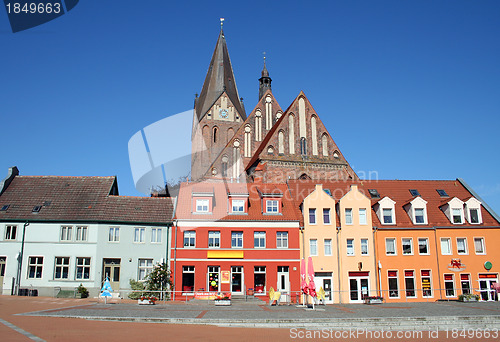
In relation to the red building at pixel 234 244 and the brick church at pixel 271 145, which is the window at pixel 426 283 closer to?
the red building at pixel 234 244

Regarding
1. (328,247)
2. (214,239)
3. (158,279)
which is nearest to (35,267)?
(158,279)

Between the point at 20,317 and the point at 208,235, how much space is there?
573 inches

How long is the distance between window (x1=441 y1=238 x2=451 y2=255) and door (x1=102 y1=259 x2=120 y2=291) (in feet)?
73.1

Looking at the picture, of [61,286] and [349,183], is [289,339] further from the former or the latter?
[349,183]

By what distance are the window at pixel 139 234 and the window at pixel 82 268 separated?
3.36 m

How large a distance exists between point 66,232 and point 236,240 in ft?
37.5

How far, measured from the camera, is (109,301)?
86.4ft

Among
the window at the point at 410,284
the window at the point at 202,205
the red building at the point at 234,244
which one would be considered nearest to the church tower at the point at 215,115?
the window at the point at 202,205

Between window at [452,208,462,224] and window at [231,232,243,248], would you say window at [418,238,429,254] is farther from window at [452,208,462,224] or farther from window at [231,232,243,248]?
window at [231,232,243,248]

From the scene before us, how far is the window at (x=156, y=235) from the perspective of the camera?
31.2m

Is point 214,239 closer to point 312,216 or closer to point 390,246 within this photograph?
point 312,216

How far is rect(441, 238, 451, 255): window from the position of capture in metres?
32.1

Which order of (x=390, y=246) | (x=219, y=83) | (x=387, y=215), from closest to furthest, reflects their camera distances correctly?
(x=390, y=246) → (x=387, y=215) → (x=219, y=83)

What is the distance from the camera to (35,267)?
30.0 meters
